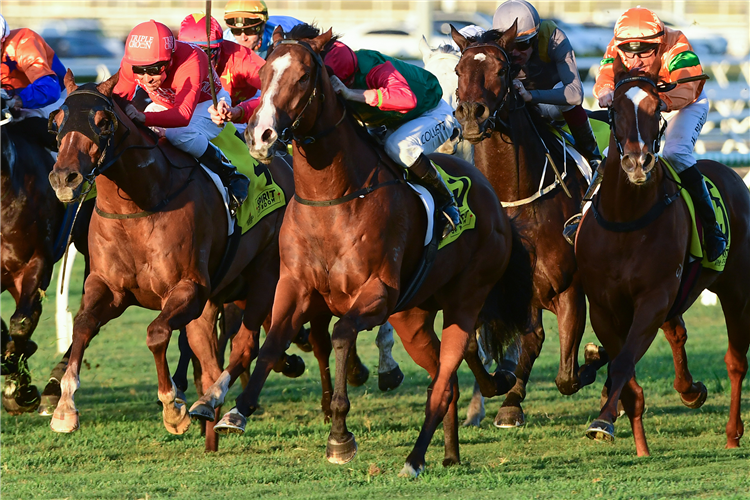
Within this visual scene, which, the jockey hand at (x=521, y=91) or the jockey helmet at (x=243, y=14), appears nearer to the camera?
the jockey hand at (x=521, y=91)

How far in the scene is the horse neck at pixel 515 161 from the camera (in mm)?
7023

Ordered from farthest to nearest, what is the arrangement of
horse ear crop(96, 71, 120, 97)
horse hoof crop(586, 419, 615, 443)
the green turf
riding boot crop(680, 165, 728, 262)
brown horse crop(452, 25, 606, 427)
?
1. brown horse crop(452, 25, 606, 427)
2. riding boot crop(680, 165, 728, 262)
3. horse ear crop(96, 71, 120, 97)
4. horse hoof crop(586, 419, 615, 443)
5. the green turf

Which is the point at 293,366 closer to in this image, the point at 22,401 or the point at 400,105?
the point at 22,401

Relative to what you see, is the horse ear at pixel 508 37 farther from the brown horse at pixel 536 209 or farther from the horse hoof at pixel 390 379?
the horse hoof at pixel 390 379

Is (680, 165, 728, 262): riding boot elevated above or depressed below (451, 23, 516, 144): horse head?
below


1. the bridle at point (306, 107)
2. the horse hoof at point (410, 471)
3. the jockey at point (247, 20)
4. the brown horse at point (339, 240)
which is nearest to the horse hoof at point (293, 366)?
the brown horse at point (339, 240)

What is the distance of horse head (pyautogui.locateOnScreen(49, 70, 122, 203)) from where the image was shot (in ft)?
17.5

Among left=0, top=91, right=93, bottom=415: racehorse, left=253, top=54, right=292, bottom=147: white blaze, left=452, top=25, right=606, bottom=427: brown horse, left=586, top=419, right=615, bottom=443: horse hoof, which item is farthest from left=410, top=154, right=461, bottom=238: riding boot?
left=0, top=91, right=93, bottom=415: racehorse

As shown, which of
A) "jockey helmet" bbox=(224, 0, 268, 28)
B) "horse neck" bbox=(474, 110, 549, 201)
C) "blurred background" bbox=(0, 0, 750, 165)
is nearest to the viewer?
"horse neck" bbox=(474, 110, 549, 201)

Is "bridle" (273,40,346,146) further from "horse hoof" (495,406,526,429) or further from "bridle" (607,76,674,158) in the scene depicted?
"horse hoof" (495,406,526,429)

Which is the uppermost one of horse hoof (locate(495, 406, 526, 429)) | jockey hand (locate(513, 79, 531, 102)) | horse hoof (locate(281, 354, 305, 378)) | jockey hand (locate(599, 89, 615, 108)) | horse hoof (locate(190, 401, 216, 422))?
jockey hand (locate(599, 89, 615, 108))

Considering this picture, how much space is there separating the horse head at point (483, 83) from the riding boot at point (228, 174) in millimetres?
1396

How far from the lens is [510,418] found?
23.5 ft

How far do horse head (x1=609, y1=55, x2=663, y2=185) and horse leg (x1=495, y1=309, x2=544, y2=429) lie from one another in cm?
157
